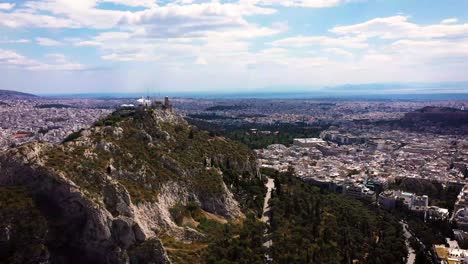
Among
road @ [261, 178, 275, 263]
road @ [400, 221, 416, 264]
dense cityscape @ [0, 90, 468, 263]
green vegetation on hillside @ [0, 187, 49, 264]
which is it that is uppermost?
green vegetation on hillside @ [0, 187, 49, 264]

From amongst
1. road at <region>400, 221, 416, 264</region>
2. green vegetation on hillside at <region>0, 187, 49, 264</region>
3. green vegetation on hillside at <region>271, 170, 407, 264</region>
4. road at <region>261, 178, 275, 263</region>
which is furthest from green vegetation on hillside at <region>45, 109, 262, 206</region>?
road at <region>400, 221, 416, 264</region>

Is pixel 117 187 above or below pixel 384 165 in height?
above

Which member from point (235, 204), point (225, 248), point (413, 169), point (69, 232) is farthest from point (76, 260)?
point (413, 169)

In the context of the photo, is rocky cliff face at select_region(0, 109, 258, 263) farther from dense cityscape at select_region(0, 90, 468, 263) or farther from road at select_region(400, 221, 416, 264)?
road at select_region(400, 221, 416, 264)

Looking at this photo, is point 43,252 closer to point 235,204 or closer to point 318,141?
point 235,204

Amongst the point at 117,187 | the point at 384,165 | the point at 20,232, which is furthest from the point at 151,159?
the point at 384,165

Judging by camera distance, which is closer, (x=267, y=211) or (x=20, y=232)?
(x=20, y=232)

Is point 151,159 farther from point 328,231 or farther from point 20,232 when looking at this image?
point 328,231

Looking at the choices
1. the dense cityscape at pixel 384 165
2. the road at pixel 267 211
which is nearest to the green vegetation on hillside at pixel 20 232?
the road at pixel 267 211
